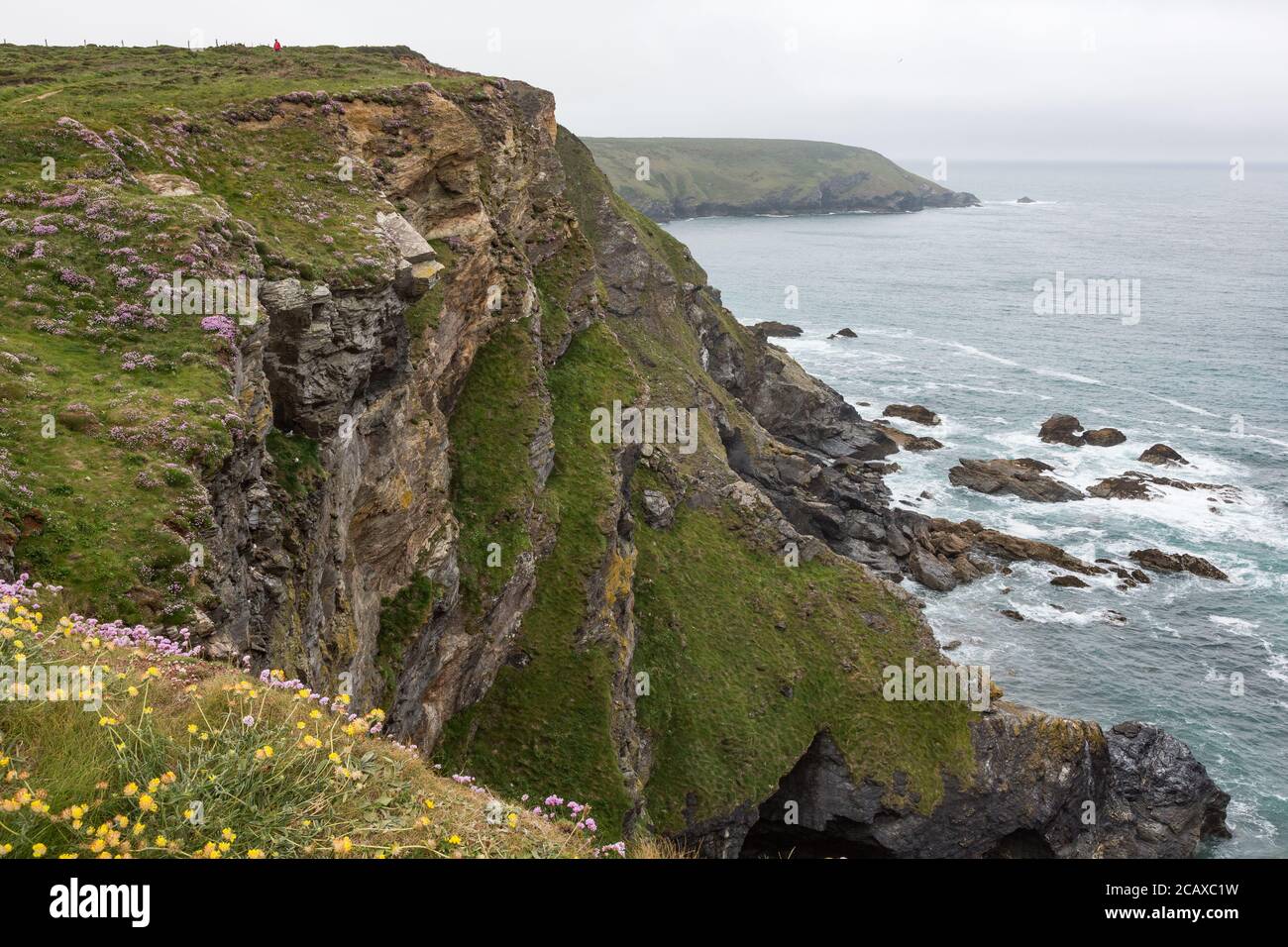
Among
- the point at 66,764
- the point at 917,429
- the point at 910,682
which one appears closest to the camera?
the point at 66,764

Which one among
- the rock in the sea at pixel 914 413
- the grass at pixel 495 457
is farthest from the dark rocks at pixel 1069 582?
the grass at pixel 495 457

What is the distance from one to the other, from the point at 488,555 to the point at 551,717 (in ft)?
26.8

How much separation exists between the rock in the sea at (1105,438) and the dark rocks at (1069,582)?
35.2m

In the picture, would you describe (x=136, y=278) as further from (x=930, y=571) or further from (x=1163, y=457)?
(x=1163, y=457)

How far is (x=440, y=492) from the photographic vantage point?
125ft

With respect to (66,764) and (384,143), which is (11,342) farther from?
(384,143)

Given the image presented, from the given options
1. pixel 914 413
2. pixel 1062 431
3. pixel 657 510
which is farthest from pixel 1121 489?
pixel 657 510

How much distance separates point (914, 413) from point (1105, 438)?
2198 cm

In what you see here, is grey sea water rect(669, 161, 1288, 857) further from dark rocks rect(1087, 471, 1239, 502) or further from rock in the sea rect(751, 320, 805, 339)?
rock in the sea rect(751, 320, 805, 339)

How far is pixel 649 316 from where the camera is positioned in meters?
85.6

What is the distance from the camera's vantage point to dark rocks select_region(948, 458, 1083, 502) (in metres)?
90.6

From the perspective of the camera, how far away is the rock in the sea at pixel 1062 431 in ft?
343

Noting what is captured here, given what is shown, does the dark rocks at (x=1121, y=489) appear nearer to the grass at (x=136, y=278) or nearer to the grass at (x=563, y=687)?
the grass at (x=563, y=687)
